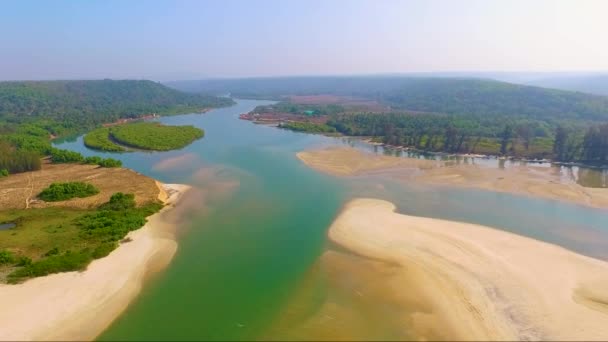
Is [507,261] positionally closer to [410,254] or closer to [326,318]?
[410,254]

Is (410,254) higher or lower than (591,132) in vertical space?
lower

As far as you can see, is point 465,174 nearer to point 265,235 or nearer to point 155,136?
point 265,235

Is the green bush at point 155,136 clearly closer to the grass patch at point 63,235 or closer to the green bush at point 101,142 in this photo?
the green bush at point 101,142

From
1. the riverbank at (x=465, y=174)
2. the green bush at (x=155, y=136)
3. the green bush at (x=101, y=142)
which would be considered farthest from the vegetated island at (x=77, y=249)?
the green bush at (x=155, y=136)

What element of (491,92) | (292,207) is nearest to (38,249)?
(292,207)

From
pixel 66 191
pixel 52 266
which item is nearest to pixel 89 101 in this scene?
pixel 66 191

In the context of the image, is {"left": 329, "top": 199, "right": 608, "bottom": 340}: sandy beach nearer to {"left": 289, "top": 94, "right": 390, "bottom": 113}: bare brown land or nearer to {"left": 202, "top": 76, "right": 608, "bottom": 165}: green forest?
{"left": 202, "top": 76, "right": 608, "bottom": 165}: green forest
